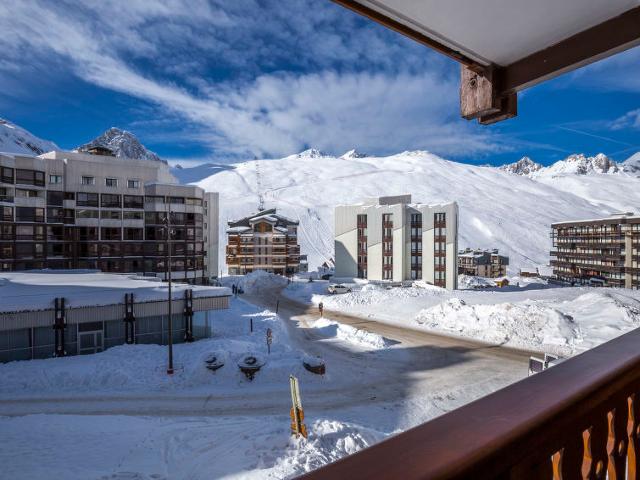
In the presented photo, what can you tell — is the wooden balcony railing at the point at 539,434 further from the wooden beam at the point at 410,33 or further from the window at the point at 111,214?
the window at the point at 111,214

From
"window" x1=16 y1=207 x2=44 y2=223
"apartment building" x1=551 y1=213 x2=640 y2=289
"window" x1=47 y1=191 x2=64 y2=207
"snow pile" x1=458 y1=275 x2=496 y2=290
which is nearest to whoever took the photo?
"window" x1=16 y1=207 x2=44 y2=223

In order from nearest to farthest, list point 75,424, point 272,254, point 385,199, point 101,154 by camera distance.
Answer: point 75,424 < point 101,154 < point 385,199 < point 272,254

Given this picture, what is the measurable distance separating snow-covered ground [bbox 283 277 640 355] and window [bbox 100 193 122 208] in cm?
2924

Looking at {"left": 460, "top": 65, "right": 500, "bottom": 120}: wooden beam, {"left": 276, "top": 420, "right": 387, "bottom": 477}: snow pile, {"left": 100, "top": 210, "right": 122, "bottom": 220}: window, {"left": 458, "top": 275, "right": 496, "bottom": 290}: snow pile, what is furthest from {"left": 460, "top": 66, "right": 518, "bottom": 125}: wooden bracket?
{"left": 458, "top": 275, "right": 496, "bottom": 290}: snow pile

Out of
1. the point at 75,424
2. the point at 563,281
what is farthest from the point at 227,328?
the point at 563,281

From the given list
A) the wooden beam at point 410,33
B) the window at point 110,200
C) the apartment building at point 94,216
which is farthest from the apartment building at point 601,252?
the window at point 110,200

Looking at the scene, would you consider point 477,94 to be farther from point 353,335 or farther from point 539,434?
point 353,335

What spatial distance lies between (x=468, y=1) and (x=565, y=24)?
3.39ft

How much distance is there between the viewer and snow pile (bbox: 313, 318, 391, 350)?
26253mm

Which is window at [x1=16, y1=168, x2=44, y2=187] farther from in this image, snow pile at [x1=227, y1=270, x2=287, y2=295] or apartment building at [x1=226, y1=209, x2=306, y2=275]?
apartment building at [x1=226, y1=209, x2=306, y2=275]

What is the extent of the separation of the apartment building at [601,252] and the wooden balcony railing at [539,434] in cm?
8037

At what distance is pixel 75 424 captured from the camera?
1338 cm

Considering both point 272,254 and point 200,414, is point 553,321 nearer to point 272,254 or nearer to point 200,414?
point 200,414

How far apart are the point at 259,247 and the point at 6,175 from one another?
36.9m
